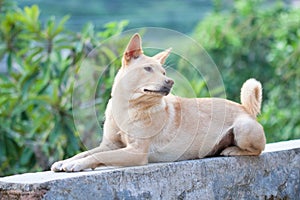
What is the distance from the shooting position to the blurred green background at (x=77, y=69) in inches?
240

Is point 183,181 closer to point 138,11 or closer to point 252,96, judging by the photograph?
point 252,96

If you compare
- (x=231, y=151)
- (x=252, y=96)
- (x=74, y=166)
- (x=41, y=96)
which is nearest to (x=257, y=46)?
(x=41, y=96)

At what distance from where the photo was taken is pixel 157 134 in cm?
411

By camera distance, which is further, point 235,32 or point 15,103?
point 235,32

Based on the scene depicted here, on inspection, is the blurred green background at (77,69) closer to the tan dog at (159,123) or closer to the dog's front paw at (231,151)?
the tan dog at (159,123)

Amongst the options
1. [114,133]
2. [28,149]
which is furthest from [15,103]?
[114,133]

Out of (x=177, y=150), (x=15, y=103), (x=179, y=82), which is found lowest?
(x=15, y=103)

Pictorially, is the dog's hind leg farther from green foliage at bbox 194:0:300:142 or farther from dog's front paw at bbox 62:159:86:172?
green foliage at bbox 194:0:300:142

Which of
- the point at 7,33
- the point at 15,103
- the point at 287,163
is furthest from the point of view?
the point at 7,33

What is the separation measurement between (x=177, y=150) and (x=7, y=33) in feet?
9.96

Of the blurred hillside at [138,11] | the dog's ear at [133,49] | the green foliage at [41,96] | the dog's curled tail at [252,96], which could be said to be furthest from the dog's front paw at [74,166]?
the blurred hillside at [138,11]

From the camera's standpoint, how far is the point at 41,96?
20.0 ft

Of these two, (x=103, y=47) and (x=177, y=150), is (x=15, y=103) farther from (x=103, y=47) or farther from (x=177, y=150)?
(x=177, y=150)

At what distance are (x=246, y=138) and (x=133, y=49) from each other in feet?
2.94
